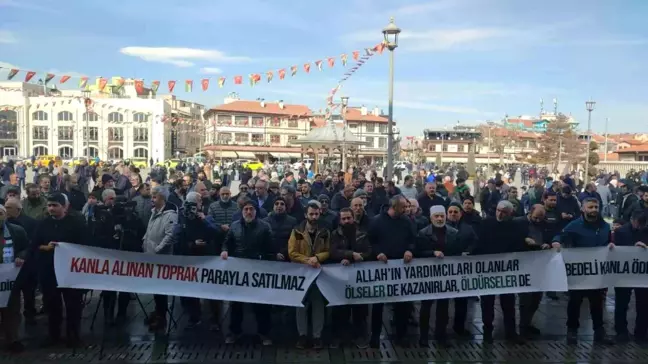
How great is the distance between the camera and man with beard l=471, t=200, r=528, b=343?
661cm

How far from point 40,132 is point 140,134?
15.6m

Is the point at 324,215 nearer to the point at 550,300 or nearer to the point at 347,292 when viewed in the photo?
the point at 347,292

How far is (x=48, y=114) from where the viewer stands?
8831 cm

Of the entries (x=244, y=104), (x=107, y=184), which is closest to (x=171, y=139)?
(x=244, y=104)

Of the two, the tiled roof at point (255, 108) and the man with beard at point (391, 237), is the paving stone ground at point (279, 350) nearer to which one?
the man with beard at point (391, 237)

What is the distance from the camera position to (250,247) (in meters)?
6.53

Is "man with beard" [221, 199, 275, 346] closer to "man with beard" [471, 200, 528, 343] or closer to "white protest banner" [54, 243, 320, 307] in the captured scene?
"white protest banner" [54, 243, 320, 307]

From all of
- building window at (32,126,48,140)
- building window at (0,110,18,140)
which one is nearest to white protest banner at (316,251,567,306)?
building window at (32,126,48,140)

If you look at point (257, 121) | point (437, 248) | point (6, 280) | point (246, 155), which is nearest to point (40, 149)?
point (246, 155)

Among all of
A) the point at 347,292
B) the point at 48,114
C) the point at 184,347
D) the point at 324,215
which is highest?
the point at 48,114

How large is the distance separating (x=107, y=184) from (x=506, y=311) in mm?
7313

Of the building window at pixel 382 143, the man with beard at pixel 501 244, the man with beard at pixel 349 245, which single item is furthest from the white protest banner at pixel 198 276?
the building window at pixel 382 143

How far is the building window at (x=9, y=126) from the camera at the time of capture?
292 ft

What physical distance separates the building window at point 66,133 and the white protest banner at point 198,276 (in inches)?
3607
